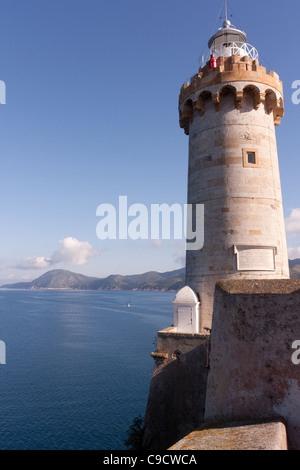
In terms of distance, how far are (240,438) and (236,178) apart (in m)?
12.3

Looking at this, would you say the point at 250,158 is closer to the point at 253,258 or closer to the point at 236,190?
the point at 236,190

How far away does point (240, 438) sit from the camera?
21.5ft

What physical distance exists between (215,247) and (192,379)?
21.0 ft

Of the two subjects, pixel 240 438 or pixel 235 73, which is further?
pixel 235 73

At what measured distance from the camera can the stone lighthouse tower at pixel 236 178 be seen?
16062mm

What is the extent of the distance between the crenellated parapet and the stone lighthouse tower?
0.05m

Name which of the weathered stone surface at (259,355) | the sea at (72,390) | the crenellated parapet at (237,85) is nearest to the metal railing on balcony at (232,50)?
the crenellated parapet at (237,85)

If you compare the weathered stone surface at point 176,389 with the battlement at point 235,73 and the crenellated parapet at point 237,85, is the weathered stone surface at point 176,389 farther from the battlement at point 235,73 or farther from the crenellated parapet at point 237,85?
the battlement at point 235,73

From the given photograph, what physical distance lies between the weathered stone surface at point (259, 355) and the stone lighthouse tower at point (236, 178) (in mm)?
7537

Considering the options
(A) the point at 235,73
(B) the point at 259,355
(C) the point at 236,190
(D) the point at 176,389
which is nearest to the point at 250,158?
(C) the point at 236,190

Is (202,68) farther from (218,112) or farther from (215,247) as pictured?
(215,247)

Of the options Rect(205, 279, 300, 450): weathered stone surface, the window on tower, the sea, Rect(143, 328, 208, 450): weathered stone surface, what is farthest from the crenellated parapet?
the sea
